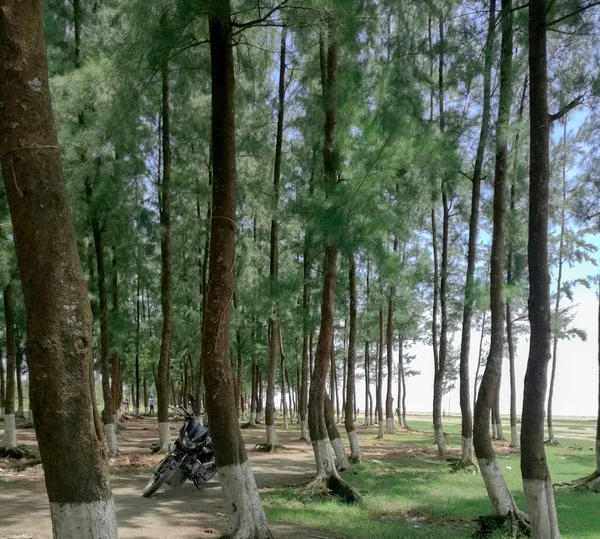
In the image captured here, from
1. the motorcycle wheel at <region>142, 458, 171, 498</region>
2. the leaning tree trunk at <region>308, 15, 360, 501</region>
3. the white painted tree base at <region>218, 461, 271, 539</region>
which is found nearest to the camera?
the white painted tree base at <region>218, 461, 271, 539</region>

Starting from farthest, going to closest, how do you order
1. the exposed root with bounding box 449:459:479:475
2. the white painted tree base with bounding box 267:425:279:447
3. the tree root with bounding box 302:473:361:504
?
the white painted tree base with bounding box 267:425:279:447 → the exposed root with bounding box 449:459:479:475 → the tree root with bounding box 302:473:361:504

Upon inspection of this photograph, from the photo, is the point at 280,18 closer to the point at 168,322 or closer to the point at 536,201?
the point at 536,201

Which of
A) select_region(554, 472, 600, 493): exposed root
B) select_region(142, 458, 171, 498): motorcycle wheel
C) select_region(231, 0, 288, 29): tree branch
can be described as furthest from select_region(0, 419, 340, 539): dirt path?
select_region(231, 0, 288, 29): tree branch

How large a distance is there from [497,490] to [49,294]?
6040 millimetres

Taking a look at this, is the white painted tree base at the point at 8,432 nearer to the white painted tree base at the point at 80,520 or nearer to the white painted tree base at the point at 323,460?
the white painted tree base at the point at 323,460

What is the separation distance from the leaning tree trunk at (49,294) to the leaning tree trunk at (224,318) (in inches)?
98.1

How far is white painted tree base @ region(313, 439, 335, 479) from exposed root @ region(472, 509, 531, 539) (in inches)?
112

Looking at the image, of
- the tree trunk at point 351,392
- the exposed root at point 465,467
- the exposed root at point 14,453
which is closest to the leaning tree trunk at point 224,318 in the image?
the tree trunk at point 351,392

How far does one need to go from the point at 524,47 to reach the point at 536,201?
3641mm

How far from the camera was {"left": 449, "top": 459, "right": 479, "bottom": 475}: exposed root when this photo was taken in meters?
12.9

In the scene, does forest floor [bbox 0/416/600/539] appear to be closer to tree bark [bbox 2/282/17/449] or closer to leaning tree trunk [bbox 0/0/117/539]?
tree bark [bbox 2/282/17/449]

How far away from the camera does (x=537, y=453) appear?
207 inches

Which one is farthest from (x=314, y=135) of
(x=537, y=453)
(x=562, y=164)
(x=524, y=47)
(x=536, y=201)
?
(x=562, y=164)

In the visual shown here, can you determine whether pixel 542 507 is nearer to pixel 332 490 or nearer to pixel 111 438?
pixel 332 490
